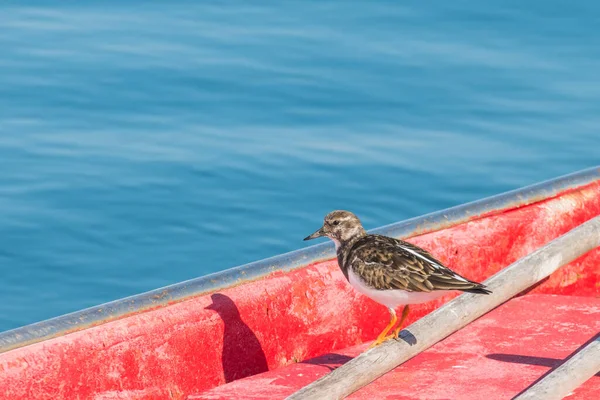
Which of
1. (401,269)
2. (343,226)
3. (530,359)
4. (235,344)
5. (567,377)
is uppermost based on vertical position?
(343,226)

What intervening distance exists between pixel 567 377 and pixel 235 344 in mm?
2108

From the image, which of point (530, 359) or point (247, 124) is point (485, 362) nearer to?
point (530, 359)

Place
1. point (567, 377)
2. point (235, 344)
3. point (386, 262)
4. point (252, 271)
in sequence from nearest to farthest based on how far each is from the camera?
1. point (567, 377)
2. point (386, 262)
3. point (235, 344)
4. point (252, 271)

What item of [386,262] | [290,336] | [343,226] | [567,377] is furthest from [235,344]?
[567,377]

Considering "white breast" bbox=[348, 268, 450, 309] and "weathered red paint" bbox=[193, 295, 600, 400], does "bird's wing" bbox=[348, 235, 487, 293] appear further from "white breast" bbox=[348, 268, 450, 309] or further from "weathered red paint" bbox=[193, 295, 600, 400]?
"weathered red paint" bbox=[193, 295, 600, 400]

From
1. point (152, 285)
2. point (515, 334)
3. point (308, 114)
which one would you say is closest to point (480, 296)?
point (515, 334)

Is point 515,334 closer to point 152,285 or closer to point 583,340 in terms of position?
point 583,340

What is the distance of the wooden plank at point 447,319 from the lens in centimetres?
540

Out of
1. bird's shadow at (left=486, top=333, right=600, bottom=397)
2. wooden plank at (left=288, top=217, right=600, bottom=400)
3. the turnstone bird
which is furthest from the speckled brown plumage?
bird's shadow at (left=486, top=333, right=600, bottom=397)

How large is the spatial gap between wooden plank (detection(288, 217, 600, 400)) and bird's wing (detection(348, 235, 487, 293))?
0.57 ft

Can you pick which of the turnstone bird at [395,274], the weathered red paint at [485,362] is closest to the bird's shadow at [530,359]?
the weathered red paint at [485,362]

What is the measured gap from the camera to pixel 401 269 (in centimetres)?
635

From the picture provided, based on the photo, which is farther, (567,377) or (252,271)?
(252,271)

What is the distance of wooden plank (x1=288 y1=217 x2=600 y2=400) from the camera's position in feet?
17.7
